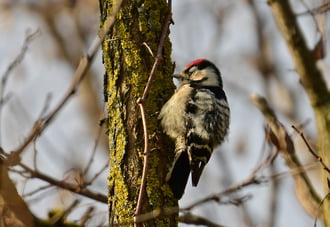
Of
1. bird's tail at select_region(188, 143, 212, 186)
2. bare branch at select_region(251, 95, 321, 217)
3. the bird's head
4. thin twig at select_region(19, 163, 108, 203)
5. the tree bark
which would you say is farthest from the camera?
the bird's head

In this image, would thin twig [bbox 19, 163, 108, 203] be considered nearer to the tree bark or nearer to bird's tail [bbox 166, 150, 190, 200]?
bird's tail [bbox 166, 150, 190, 200]

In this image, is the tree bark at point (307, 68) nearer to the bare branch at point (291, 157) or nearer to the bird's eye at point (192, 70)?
the bare branch at point (291, 157)

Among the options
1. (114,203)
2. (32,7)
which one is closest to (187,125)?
(114,203)

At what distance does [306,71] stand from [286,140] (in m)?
0.70

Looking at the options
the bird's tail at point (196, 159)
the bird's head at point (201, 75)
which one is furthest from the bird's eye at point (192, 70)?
the bird's tail at point (196, 159)

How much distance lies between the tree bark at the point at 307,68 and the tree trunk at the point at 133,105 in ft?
3.44

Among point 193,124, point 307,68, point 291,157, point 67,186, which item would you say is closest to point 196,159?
point 193,124

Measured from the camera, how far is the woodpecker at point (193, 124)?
3.75 meters

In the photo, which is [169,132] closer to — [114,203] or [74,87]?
[114,203]

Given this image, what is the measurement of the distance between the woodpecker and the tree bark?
0.61 m

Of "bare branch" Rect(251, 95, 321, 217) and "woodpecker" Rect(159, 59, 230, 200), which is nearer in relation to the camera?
"woodpecker" Rect(159, 59, 230, 200)

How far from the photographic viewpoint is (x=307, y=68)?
173 inches

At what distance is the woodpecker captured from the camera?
148 inches

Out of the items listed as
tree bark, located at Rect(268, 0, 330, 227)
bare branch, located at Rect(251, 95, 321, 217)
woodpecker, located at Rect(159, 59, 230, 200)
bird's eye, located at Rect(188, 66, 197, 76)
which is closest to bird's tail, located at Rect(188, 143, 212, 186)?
woodpecker, located at Rect(159, 59, 230, 200)
